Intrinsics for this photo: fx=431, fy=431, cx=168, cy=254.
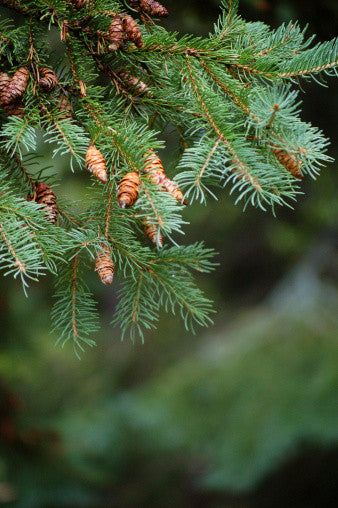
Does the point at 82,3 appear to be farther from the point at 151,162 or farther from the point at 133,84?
the point at 151,162

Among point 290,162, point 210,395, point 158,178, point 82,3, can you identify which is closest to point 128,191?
point 158,178

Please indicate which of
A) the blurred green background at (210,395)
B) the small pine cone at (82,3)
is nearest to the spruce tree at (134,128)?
the small pine cone at (82,3)

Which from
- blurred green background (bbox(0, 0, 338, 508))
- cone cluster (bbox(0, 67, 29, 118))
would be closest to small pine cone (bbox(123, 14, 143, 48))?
cone cluster (bbox(0, 67, 29, 118))

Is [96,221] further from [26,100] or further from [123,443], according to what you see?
[123,443]

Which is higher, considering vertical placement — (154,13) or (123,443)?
(154,13)

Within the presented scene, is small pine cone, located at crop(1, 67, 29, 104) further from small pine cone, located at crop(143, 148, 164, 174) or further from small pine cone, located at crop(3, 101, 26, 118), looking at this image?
small pine cone, located at crop(143, 148, 164, 174)

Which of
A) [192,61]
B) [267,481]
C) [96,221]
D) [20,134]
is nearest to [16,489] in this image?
[267,481]
